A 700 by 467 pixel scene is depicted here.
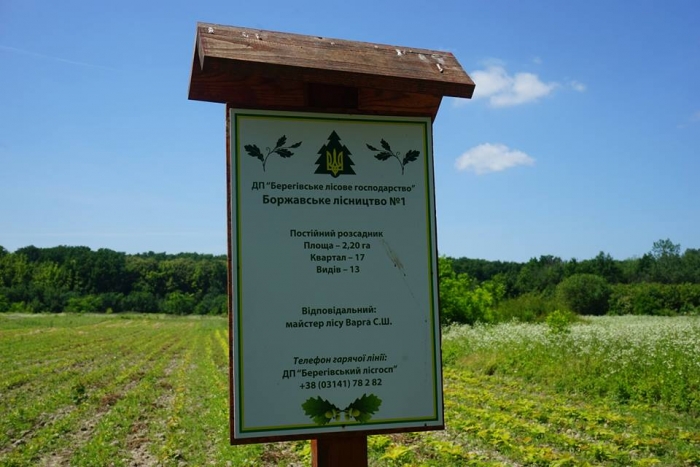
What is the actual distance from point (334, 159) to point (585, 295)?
6406 centimetres

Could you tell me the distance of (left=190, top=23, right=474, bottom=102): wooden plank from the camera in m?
2.71

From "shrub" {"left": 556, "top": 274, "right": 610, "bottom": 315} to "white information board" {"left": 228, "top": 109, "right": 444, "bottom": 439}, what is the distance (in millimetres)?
61248

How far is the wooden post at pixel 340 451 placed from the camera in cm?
287

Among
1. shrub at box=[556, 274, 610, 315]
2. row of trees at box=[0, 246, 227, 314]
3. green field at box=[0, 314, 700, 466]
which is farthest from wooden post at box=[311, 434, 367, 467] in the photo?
row of trees at box=[0, 246, 227, 314]

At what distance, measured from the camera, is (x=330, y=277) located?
9.37 ft

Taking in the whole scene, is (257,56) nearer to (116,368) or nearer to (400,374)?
(400,374)

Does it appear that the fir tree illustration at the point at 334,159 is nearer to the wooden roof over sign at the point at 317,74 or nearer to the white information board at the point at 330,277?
the white information board at the point at 330,277

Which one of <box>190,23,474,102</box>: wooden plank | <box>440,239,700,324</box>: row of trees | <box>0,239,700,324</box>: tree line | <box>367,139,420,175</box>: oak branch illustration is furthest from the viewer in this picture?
<box>0,239,700,324</box>: tree line

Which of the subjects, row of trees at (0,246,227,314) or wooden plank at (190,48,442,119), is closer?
wooden plank at (190,48,442,119)

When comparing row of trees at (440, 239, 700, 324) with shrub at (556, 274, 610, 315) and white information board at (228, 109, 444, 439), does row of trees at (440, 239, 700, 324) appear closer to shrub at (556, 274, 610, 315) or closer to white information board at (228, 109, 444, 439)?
shrub at (556, 274, 610, 315)

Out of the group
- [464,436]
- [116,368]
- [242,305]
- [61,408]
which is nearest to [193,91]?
[242,305]

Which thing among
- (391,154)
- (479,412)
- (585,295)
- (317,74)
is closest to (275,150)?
(317,74)

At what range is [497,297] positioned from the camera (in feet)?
180

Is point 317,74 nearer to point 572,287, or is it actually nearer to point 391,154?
point 391,154
